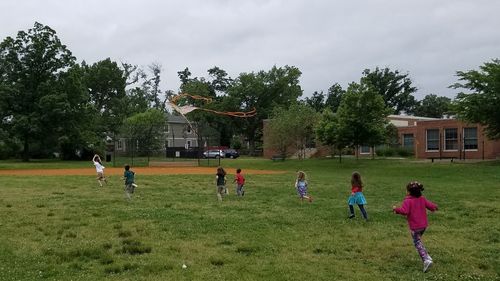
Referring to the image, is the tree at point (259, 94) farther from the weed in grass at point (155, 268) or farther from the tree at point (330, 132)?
the weed in grass at point (155, 268)

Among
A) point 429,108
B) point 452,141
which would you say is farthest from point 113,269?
point 429,108

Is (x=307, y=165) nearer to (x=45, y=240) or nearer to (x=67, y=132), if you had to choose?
(x=67, y=132)

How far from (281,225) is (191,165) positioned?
3664cm

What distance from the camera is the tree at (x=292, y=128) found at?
5519cm

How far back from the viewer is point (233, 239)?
1073 centimetres

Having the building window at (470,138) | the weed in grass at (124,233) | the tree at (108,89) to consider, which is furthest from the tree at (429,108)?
the weed in grass at (124,233)

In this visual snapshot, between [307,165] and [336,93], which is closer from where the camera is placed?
[307,165]

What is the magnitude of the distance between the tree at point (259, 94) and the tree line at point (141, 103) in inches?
6.5

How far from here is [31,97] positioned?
55.6m

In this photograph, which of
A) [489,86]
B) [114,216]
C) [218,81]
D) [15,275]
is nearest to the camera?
[15,275]

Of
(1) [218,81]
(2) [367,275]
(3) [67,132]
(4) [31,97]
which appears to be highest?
(1) [218,81]

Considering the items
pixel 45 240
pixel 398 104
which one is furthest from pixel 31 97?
pixel 398 104

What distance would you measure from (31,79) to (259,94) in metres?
40.1

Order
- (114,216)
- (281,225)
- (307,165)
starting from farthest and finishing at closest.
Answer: (307,165)
(114,216)
(281,225)
